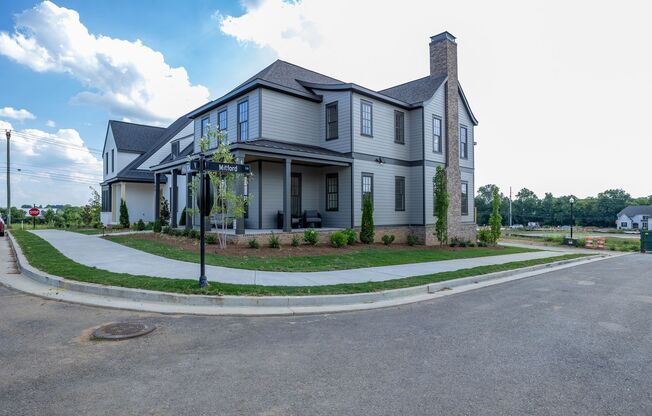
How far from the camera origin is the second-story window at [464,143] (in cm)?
2371

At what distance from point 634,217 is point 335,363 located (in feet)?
382

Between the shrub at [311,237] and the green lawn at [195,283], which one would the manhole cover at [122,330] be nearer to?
the green lawn at [195,283]

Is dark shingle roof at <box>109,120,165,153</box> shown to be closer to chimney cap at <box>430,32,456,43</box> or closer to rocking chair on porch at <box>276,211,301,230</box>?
rocking chair on porch at <box>276,211,301,230</box>

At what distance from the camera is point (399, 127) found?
2061cm

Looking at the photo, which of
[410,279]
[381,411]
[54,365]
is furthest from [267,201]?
[381,411]

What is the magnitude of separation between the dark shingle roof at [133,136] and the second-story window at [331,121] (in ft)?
60.0

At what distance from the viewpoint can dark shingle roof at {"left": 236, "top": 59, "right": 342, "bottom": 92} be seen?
18.8 meters

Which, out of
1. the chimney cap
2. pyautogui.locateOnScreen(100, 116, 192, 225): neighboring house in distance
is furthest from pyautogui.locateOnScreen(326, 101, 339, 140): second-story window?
pyautogui.locateOnScreen(100, 116, 192, 225): neighboring house in distance

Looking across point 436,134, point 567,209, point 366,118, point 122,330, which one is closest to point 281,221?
point 366,118

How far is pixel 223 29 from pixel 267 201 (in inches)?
291

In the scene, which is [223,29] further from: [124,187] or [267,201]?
[124,187]

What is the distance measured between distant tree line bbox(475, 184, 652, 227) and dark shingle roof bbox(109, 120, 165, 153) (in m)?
86.4

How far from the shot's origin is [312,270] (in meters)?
10.5

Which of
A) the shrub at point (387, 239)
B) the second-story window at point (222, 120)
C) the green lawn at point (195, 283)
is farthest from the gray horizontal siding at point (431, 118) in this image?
the green lawn at point (195, 283)
